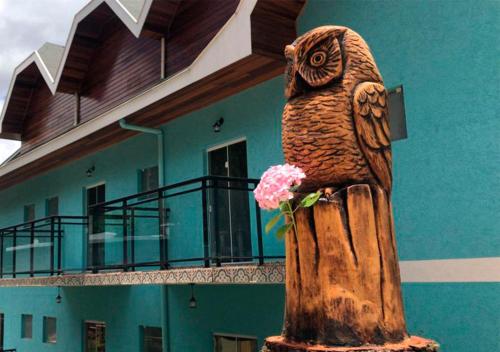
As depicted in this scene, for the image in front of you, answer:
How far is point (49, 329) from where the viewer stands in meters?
14.8

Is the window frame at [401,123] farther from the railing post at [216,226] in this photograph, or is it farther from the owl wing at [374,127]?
the owl wing at [374,127]

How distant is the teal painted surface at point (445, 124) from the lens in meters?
5.62

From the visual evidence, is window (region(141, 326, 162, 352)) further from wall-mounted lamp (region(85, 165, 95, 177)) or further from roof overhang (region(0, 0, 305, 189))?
wall-mounted lamp (region(85, 165, 95, 177))

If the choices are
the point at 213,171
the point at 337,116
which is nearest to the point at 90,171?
the point at 213,171

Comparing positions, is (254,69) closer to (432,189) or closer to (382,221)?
(432,189)

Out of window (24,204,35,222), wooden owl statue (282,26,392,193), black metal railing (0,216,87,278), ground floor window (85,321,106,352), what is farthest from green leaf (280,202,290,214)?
window (24,204,35,222)

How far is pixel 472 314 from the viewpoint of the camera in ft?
18.2

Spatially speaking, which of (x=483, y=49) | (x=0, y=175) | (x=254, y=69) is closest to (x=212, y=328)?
(x=254, y=69)

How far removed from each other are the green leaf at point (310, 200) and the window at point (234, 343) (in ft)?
19.3

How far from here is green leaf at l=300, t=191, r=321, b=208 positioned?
2.80m

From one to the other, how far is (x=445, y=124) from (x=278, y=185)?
3898 mm

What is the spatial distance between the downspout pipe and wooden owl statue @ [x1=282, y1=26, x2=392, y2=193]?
7.51 m

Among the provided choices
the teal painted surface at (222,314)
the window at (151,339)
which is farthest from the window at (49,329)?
the teal painted surface at (222,314)

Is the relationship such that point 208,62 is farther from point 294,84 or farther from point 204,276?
point 294,84
